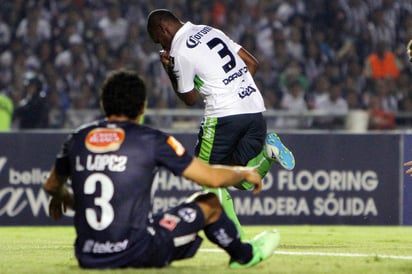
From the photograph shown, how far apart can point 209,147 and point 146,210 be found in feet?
9.71

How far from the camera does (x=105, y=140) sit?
7051 mm

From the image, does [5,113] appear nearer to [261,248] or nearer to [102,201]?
[261,248]

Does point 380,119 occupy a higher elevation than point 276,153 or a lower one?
lower

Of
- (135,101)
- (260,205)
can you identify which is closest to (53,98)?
(260,205)

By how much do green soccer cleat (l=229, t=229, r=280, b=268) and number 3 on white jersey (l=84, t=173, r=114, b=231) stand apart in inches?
Result: 44.7

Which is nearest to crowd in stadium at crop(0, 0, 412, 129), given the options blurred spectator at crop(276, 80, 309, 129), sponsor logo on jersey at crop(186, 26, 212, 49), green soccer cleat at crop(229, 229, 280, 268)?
blurred spectator at crop(276, 80, 309, 129)

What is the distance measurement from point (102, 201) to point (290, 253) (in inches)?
118

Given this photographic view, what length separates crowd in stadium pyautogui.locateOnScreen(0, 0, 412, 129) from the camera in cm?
1920

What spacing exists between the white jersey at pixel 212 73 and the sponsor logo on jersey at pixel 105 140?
2.91 meters

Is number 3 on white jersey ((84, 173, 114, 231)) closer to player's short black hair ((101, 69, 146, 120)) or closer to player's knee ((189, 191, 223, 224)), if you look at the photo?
player's short black hair ((101, 69, 146, 120))

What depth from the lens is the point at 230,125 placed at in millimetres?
10039

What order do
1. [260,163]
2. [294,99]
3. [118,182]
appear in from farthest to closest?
1. [294,99]
2. [260,163]
3. [118,182]

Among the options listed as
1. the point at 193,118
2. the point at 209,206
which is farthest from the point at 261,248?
the point at 193,118

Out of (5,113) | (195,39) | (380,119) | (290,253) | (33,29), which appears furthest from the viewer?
(33,29)
